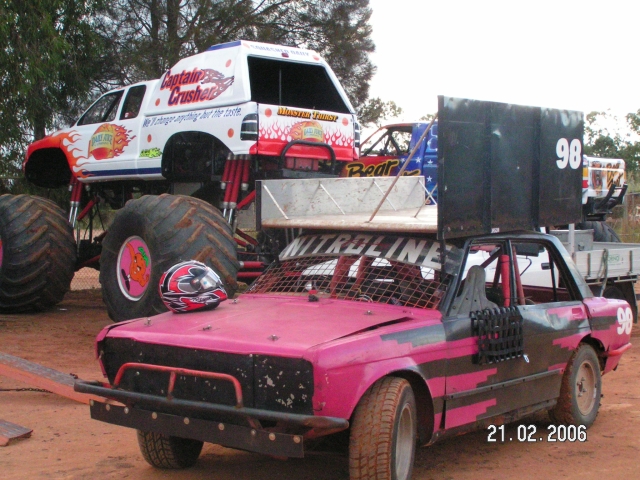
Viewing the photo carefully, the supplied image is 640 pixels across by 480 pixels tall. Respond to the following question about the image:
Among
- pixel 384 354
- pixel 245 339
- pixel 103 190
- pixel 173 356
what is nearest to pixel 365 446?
pixel 384 354

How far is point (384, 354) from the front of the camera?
4270mm

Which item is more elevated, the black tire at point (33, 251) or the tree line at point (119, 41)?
the tree line at point (119, 41)

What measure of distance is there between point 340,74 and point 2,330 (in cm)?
978

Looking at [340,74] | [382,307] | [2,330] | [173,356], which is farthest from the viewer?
[340,74]

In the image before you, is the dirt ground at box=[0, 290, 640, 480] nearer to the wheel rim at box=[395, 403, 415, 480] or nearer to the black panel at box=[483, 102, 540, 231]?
the wheel rim at box=[395, 403, 415, 480]

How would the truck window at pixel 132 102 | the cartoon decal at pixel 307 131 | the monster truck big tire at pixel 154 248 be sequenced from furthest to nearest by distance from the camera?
the truck window at pixel 132 102 < the cartoon decal at pixel 307 131 < the monster truck big tire at pixel 154 248

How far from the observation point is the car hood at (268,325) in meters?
4.21

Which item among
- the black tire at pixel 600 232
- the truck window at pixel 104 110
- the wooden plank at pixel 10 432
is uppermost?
the truck window at pixel 104 110

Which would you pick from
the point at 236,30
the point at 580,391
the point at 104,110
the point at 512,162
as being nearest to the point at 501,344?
the point at 580,391

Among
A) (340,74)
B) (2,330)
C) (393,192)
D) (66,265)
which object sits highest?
(340,74)

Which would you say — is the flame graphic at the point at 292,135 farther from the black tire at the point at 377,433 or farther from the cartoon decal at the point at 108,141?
the black tire at the point at 377,433

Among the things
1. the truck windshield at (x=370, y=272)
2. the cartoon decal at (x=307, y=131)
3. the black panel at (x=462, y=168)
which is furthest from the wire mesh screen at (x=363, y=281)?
the cartoon decal at (x=307, y=131)

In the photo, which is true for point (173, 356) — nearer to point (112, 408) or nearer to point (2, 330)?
point (112, 408)

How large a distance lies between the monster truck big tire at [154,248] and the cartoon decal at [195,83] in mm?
1732
